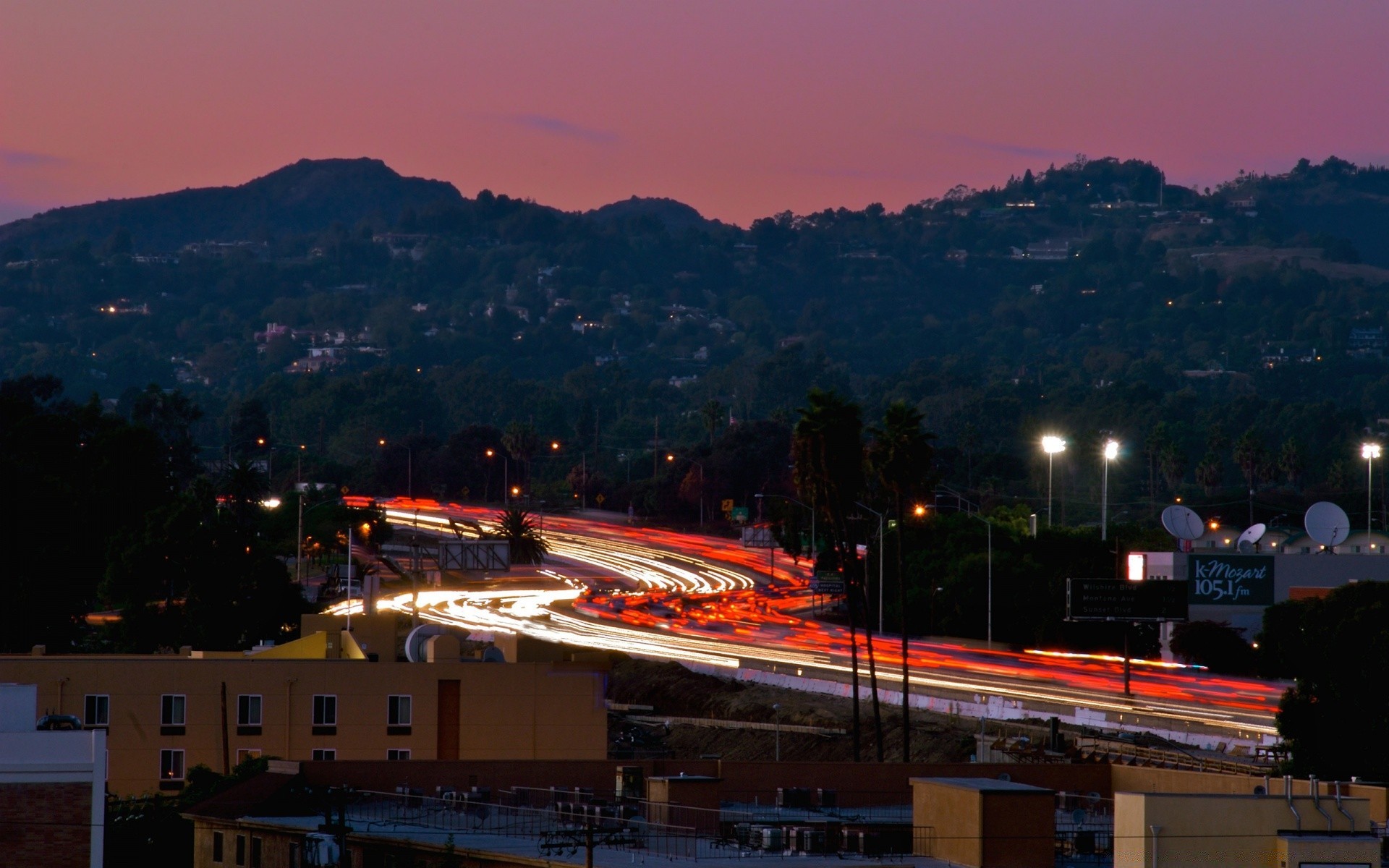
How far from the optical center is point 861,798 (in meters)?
38.3

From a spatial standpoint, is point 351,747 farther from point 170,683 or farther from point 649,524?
point 649,524

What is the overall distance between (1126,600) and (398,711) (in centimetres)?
3763

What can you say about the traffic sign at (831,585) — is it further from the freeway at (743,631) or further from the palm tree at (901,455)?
the palm tree at (901,455)

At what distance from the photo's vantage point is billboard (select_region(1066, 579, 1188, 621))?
79.6 m

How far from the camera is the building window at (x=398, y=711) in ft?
174

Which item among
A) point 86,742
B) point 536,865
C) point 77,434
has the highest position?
point 77,434

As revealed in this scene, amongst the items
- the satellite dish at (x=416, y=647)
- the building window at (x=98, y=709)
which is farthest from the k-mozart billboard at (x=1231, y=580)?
the building window at (x=98, y=709)

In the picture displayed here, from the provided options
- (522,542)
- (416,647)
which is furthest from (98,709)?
(522,542)

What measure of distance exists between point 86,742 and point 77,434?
105m

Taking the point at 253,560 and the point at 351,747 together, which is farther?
the point at 253,560

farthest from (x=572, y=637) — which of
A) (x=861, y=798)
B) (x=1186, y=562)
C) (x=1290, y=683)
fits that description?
(x=861, y=798)

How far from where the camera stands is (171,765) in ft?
170

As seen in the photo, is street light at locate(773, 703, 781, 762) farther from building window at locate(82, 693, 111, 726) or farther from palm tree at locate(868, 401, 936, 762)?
building window at locate(82, 693, 111, 726)

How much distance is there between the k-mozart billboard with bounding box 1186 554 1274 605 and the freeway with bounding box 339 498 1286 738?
5.14 meters
